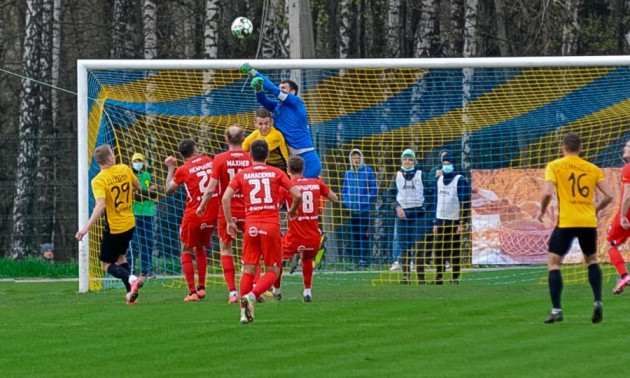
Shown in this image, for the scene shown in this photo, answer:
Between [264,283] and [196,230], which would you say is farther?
[196,230]

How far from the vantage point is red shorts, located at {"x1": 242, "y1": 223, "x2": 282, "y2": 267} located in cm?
1384

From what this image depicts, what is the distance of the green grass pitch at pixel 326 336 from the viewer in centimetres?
1062

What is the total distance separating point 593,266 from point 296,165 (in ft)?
13.0

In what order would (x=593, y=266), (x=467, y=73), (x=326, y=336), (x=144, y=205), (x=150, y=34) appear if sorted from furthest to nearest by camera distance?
(x=150, y=34), (x=467, y=73), (x=144, y=205), (x=593, y=266), (x=326, y=336)

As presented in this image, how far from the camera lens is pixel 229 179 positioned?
51.5 feet

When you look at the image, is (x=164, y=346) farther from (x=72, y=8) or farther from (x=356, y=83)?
(x=72, y=8)

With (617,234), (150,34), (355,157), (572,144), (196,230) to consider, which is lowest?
(617,234)

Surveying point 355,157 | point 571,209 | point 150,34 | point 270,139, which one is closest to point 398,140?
point 355,157

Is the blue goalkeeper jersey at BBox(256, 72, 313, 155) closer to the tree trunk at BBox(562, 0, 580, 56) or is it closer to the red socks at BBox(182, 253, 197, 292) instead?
the red socks at BBox(182, 253, 197, 292)

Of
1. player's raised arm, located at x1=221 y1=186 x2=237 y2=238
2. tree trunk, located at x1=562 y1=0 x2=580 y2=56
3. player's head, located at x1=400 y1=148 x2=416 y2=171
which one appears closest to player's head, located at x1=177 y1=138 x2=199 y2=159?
player's raised arm, located at x1=221 y1=186 x2=237 y2=238

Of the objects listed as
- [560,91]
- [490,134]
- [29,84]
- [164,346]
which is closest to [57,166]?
[29,84]

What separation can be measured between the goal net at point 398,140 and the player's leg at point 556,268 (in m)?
5.36

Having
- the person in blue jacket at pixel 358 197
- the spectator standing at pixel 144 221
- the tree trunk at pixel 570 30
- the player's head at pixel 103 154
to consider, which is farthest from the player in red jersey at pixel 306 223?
the tree trunk at pixel 570 30

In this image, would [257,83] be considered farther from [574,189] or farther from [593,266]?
[593,266]
